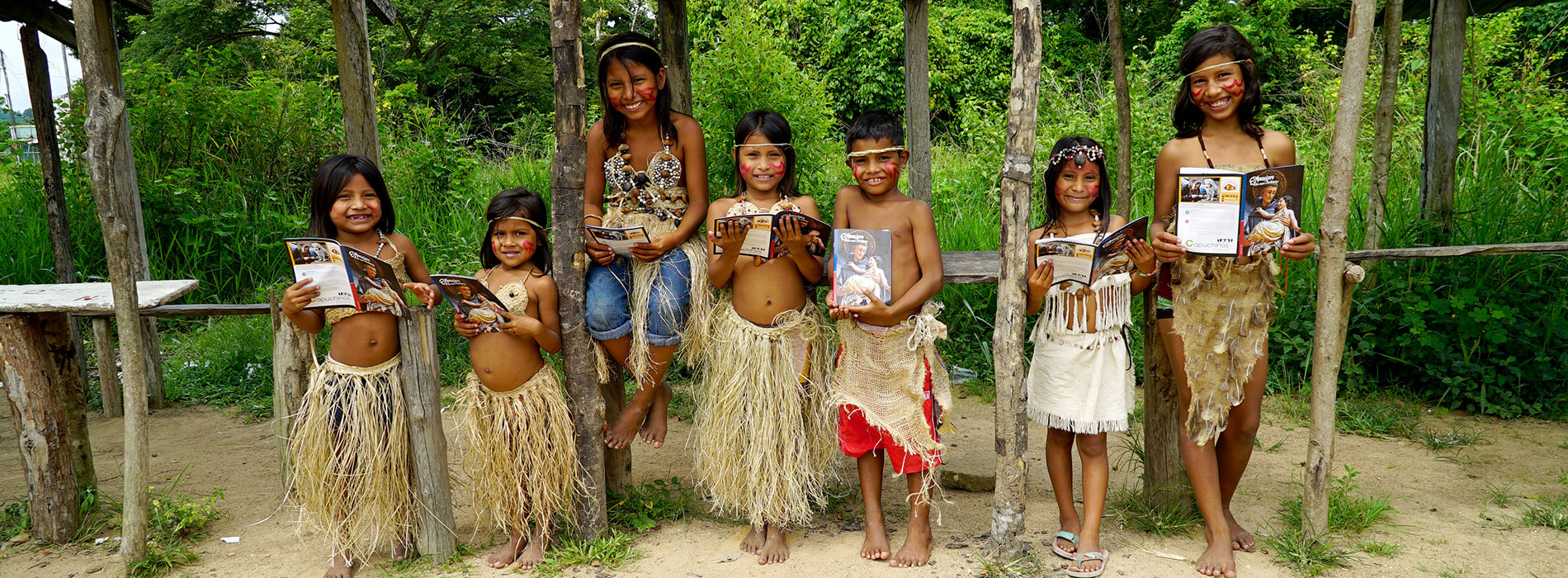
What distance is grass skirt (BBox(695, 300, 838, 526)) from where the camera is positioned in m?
2.98

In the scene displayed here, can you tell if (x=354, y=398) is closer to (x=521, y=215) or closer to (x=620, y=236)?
(x=521, y=215)

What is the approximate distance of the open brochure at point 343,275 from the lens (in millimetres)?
2725

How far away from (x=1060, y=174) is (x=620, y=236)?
59.3 inches

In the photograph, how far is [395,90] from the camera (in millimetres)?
9125

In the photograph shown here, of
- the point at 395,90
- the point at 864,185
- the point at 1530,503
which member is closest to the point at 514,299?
the point at 864,185

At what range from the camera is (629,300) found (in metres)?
3.14

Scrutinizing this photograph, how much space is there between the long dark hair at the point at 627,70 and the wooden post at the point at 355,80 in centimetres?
157

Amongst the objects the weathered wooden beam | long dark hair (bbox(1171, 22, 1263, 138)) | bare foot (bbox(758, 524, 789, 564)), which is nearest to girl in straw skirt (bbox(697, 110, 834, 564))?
bare foot (bbox(758, 524, 789, 564))

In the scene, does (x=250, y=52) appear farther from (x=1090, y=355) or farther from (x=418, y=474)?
(x=1090, y=355)

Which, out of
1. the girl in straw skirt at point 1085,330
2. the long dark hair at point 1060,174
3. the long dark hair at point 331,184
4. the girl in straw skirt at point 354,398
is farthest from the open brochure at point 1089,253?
the long dark hair at point 331,184

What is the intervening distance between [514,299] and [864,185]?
124 cm

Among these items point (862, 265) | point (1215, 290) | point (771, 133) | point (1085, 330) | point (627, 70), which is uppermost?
point (627, 70)

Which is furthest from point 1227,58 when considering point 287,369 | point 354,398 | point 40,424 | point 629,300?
point 40,424

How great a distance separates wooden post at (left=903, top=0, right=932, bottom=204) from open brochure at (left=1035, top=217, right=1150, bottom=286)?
1.74 metres
